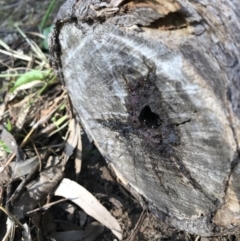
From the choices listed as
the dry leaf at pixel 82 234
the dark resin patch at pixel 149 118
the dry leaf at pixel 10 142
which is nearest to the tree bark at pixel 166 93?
the dark resin patch at pixel 149 118

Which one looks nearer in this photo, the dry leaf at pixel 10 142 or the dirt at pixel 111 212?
the dirt at pixel 111 212

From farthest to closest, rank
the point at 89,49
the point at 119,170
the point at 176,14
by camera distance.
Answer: the point at 119,170 → the point at 89,49 → the point at 176,14

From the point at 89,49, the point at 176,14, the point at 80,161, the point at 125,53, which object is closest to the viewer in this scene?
the point at 176,14

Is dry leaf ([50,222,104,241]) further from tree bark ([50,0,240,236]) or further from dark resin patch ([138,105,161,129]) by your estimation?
dark resin patch ([138,105,161,129])

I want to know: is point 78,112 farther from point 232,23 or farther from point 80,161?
point 232,23

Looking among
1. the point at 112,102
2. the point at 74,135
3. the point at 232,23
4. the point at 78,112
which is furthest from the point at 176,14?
the point at 74,135

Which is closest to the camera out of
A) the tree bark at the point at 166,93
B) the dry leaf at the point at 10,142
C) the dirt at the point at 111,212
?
the tree bark at the point at 166,93

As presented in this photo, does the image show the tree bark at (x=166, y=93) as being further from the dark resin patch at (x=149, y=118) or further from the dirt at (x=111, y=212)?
the dirt at (x=111, y=212)

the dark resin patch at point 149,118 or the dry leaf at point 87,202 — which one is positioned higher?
the dark resin patch at point 149,118
